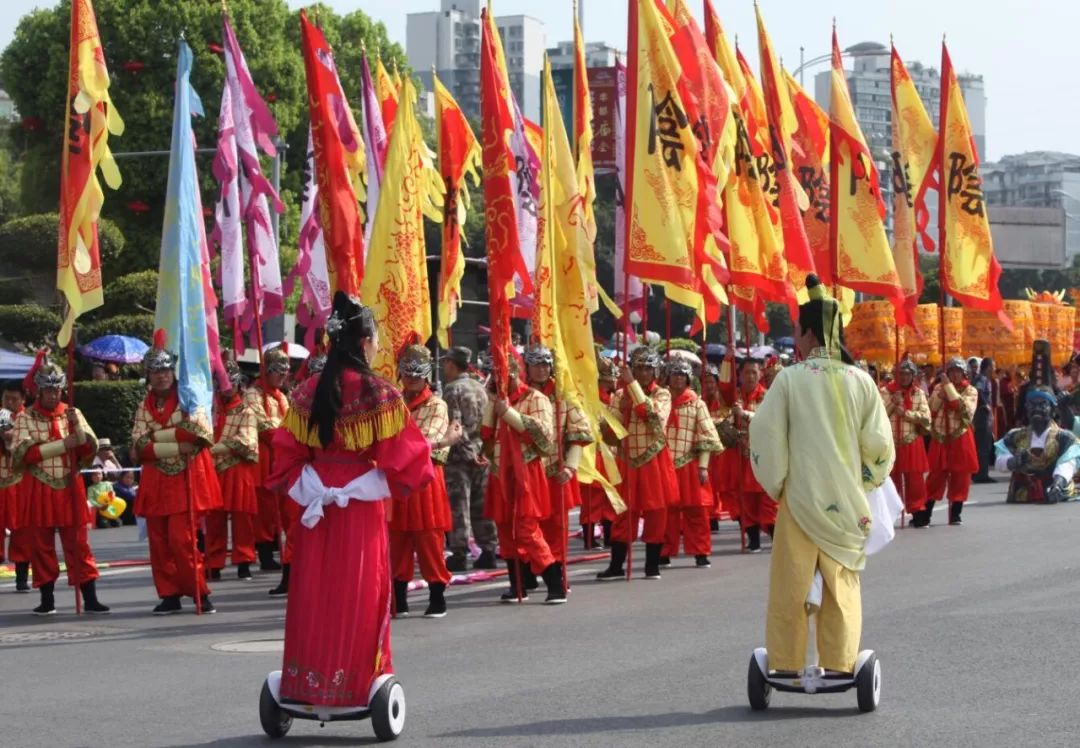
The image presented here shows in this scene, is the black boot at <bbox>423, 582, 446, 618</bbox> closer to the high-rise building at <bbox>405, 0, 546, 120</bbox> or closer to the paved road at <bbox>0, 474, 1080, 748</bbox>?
the paved road at <bbox>0, 474, 1080, 748</bbox>

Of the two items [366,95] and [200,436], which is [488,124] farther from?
[366,95]

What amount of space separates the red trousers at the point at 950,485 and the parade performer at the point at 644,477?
17.6 ft

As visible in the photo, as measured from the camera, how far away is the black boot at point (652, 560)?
14.8 m

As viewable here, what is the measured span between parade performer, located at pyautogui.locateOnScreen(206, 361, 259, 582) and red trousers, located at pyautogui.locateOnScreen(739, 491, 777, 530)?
4.50 metres

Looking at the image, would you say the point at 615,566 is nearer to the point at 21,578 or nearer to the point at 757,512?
the point at 757,512

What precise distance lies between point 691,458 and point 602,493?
1.05 m

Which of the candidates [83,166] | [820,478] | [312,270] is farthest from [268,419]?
[820,478]

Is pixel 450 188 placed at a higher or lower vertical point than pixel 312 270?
higher

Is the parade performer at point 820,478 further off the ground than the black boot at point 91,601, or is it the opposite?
the parade performer at point 820,478

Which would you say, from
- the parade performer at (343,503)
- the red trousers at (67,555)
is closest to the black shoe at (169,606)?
the red trousers at (67,555)

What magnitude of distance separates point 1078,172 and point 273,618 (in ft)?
474

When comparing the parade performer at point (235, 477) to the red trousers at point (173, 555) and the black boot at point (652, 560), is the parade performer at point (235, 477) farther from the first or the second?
the black boot at point (652, 560)

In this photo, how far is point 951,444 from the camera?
19.4 m

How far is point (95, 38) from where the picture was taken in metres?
13.6
